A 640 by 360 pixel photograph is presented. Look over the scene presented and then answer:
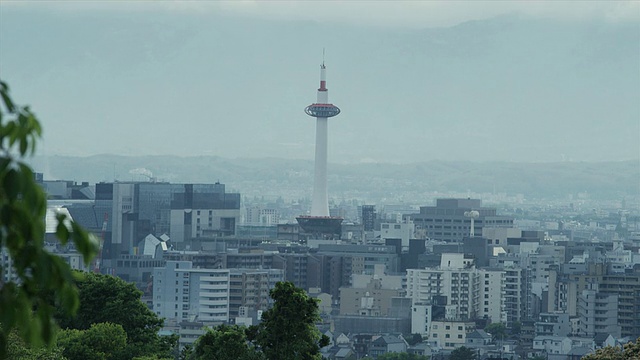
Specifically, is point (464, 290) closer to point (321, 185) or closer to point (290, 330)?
point (321, 185)

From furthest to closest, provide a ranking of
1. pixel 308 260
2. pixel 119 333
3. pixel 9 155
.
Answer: pixel 308 260
pixel 119 333
pixel 9 155

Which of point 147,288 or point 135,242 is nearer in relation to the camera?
point 147,288

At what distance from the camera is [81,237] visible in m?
4.34

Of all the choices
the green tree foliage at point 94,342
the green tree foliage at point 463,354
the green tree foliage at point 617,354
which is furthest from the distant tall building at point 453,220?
the green tree foliage at point 617,354

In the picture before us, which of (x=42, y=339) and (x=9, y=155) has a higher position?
(x=9, y=155)

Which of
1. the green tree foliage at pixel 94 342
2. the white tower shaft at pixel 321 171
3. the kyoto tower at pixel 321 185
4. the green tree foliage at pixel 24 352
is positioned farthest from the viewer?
the white tower shaft at pixel 321 171

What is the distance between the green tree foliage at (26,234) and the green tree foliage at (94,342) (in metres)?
14.6

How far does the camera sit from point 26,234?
4289 millimetres

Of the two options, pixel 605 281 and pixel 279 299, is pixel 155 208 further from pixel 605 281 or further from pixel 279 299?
pixel 279 299

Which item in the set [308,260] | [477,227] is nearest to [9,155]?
[308,260]

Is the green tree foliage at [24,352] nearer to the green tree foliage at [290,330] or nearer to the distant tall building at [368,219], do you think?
the green tree foliage at [290,330]

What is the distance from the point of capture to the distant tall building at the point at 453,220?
12812cm

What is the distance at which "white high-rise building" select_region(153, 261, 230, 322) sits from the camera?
7431 centimetres

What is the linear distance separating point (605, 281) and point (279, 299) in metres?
55.3
